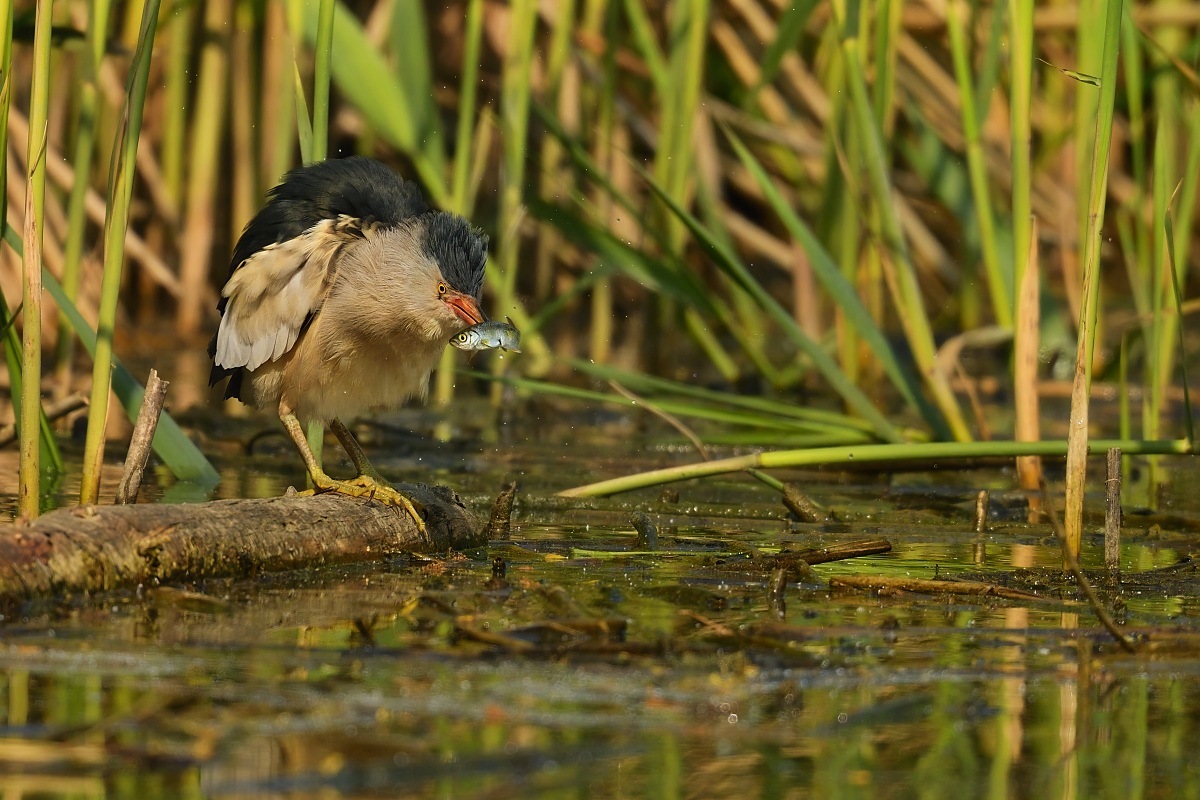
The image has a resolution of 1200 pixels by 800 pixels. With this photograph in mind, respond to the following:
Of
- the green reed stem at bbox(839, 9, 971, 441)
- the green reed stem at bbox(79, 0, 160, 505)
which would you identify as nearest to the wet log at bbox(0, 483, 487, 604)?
the green reed stem at bbox(79, 0, 160, 505)

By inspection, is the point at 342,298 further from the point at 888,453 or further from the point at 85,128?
the point at 888,453

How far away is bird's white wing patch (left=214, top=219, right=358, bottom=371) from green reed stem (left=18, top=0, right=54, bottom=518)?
3.63 ft

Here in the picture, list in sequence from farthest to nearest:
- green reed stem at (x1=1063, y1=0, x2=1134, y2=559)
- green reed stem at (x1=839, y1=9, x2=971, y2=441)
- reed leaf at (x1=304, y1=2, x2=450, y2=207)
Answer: reed leaf at (x1=304, y1=2, x2=450, y2=207) < green reed stem at (x1=839, y1=9, x2=971, y2=441) < green reed stem at (x1=1063, y1=0, x2=1134, y2=559)

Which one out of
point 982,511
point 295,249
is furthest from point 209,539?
point 982,511

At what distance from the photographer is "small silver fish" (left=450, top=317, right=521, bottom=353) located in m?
4.53

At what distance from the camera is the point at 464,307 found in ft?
16.0

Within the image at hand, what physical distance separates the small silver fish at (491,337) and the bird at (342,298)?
177 millimetres

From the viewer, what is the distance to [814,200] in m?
9.82

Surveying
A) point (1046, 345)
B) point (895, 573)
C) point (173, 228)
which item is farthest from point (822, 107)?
point (895, 573)

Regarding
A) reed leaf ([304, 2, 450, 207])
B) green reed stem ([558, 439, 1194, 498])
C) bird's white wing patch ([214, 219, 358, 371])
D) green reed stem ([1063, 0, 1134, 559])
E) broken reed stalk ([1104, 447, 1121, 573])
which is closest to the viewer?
green reed stem ([1063, 0, 1134, 559])

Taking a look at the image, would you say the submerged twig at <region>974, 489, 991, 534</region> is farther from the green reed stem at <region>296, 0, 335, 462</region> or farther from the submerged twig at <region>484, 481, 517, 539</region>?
the green reed stem at <region>296, 0, 335, 462</region>

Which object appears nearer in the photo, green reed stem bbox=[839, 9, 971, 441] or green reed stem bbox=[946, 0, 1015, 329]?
green reed stem bbox=[946, 0, 1015, 329]

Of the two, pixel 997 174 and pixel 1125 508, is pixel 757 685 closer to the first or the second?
pixel 1125 508

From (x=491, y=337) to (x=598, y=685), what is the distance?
1.81m
